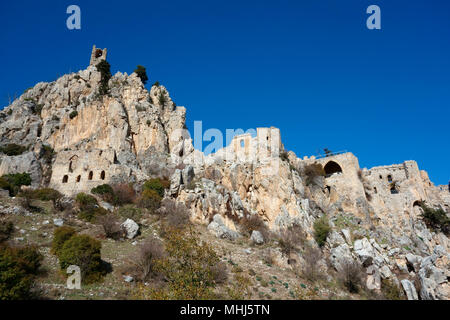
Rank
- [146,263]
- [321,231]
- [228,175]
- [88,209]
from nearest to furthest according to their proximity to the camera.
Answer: [146,263] → [88,209] → [321,231] → [228,175]

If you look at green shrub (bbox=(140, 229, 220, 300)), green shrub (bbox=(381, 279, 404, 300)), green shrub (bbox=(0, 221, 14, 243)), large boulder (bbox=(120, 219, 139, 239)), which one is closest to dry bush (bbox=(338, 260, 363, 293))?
green shrub (bbox=(381, 279, 404, 300))

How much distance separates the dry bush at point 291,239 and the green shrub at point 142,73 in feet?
119

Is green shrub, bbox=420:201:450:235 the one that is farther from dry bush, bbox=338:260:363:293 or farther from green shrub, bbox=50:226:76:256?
green shrub, bbox=50:226:76:256

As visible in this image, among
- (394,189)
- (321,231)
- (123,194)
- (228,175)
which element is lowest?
(321,231)

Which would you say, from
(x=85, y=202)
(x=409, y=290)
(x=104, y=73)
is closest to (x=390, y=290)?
(x=409, y=290)

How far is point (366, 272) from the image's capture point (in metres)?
23.4

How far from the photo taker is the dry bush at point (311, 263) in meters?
19.0

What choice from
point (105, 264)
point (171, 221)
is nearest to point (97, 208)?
point (171, 221)

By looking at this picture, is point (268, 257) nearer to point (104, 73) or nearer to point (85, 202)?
point (85, 202)

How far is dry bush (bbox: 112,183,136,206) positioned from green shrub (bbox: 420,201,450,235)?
109 ft

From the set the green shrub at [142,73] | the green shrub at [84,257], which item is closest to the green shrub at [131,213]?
the green shrub at [84,257]

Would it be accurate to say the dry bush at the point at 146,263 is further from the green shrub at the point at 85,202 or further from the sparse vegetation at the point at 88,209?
the green shrub at the point at 85,202

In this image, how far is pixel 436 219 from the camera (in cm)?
3158

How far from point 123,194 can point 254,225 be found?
1306cm
